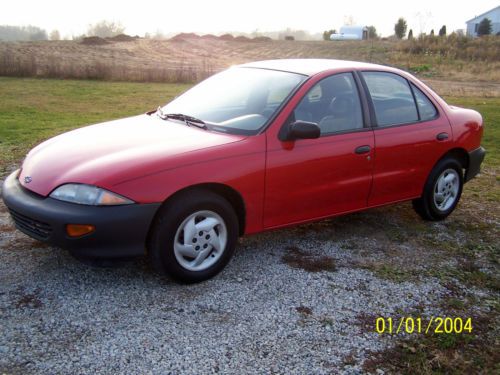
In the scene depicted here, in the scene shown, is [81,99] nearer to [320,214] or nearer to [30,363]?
[320,214]

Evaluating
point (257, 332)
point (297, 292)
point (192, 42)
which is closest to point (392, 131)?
point (297, 292)

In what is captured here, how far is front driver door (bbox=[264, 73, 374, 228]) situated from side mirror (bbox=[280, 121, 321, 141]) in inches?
3.4

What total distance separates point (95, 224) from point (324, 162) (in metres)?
1.95

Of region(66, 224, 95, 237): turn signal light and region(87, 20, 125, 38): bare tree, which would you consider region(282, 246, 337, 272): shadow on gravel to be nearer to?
region(66, 224, 95, 237): turn signal light

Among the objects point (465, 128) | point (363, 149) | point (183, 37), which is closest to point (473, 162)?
point (465, 128)

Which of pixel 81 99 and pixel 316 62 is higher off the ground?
pixel 316 62

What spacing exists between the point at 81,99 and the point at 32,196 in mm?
12787

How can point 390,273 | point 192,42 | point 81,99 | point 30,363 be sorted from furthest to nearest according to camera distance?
point 192,42 → point 81,99 → point 390,273 → point 30,363

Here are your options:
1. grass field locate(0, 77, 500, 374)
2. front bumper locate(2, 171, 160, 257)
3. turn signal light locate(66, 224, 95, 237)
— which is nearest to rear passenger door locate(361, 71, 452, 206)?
grass field locate(0, 77, 500, 374)

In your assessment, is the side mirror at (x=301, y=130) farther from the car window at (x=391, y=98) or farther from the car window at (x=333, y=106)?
the car window at (x=391, y=98)

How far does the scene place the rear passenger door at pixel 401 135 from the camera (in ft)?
15.9

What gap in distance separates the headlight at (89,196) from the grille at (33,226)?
0.71ft

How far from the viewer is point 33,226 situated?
143 inches

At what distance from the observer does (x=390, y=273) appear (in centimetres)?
433
